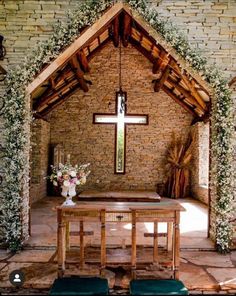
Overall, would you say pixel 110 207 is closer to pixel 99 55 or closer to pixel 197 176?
pixel 197 176

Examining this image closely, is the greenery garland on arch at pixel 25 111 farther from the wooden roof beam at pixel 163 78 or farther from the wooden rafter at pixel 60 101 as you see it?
the wooden rafter at pixel 60 101

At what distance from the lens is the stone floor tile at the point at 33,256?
472cm

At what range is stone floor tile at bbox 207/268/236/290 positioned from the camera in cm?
393

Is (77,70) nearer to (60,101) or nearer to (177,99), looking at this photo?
(60,101)

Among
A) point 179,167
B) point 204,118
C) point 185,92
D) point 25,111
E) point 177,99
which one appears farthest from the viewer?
point 179,167

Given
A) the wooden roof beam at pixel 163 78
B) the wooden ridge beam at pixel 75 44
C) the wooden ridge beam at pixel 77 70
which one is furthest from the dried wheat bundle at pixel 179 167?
the wooden ridge beam at pixel 75 44

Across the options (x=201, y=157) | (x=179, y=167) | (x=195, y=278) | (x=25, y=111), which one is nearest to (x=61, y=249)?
(x=195, y=278)

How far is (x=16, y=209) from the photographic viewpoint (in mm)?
5211

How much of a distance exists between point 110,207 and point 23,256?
5.58 feet

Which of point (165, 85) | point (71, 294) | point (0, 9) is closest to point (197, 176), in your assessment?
point (165, 85)

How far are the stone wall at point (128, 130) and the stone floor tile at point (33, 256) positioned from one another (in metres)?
6.04

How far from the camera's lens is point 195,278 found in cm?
411

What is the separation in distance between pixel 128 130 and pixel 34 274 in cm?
742

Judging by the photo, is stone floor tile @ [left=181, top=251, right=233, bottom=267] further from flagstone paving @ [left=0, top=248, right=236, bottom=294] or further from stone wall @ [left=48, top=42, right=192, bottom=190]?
stone wall @ [left=48, top=42, right=192, bottom=190]
